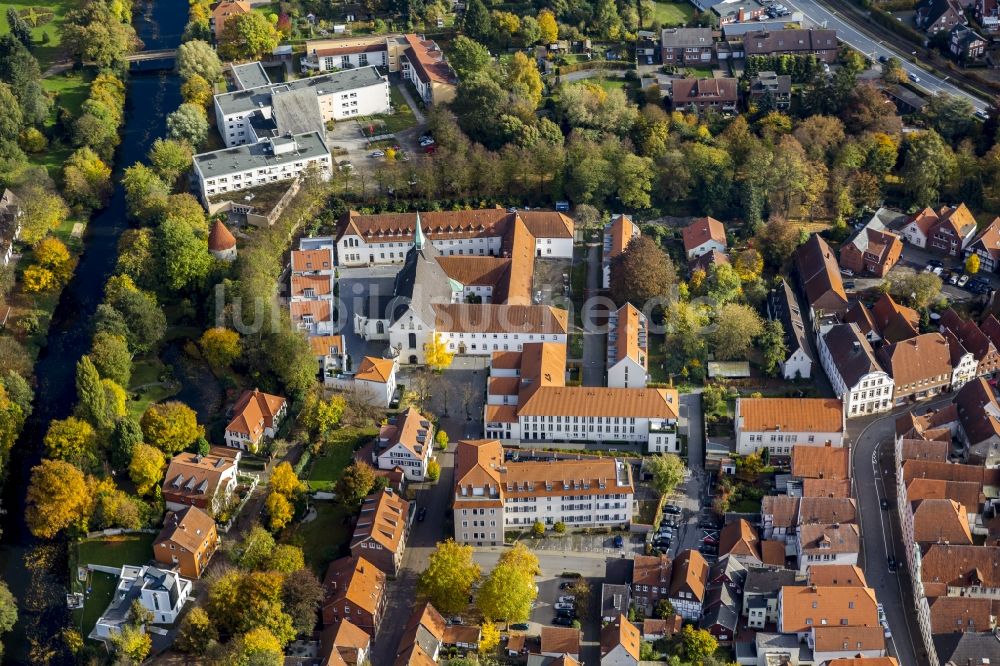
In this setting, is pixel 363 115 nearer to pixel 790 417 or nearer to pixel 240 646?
pixel 790 417

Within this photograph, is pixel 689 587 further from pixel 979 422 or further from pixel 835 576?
pixel 979 422

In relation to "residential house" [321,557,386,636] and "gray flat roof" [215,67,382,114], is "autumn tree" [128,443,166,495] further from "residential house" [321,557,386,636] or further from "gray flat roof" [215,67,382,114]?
"gray flat roof" [215,67,382,114]

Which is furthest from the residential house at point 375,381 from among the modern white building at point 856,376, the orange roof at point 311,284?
the modern white building at point 856,376

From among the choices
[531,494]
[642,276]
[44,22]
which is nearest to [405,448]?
[531,494]

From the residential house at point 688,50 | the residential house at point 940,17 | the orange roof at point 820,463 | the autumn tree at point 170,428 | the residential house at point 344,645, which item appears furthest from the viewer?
the residential house at point 940,17

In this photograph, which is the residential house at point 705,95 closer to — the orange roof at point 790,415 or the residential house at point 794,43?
the residential house at point 794,43

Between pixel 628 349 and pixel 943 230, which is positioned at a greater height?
pixel 628 349
